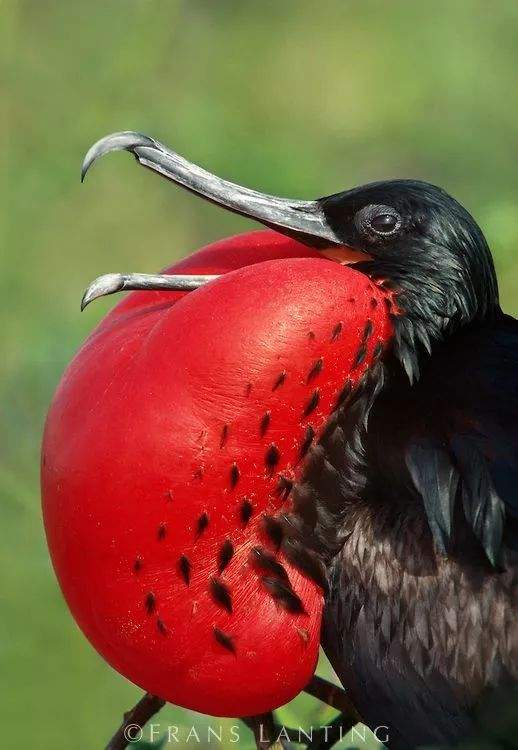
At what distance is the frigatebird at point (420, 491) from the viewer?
1.71 meters

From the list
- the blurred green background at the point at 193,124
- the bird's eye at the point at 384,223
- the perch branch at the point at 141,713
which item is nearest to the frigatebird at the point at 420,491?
the bird's eye at the point at 384,223

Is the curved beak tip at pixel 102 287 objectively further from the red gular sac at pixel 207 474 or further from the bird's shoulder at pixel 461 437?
the bird's shoulder at pixel 461 437

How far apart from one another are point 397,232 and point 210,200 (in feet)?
0.71

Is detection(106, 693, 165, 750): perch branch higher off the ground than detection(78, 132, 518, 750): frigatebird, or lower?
lower

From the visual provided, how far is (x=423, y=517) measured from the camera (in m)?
1.76

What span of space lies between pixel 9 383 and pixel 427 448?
196 centimetres

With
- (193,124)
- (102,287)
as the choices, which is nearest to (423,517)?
(102,287)

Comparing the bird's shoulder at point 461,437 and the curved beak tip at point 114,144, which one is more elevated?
the curved beak tip at point 114,144

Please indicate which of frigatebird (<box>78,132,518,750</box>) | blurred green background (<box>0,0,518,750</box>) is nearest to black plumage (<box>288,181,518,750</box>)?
frigatebird (<box>78,132,518,750</box>)

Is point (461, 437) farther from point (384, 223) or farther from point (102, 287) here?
point (102, 287)

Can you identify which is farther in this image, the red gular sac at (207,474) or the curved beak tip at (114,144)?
the curved beak tip at (114,144)

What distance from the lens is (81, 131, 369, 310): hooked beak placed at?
1.82 m

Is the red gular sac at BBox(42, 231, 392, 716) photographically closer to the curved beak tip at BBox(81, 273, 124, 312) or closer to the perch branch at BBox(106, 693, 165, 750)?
the curved beak tip at BBox(81, 273, 124, 312)

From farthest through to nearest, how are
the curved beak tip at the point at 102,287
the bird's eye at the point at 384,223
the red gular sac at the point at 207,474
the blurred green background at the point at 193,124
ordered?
the blurred green background at the point at 193,124 < the bird's eye at the point at 384,223 < the curved beak tip at the point at 102,287 < the red gular sac at the point at 207,474
